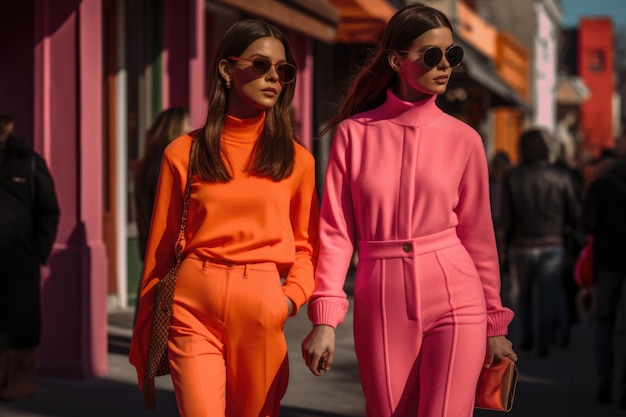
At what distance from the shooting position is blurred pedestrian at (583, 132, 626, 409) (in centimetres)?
880

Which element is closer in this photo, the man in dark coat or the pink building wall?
the man in dark coat

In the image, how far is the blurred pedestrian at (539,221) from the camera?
1097 cm

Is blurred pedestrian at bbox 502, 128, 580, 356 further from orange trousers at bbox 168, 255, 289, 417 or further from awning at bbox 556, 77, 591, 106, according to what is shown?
awning at bbox 556, 77, 591, 106

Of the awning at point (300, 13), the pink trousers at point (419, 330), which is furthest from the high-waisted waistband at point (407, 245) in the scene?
the awning at point (300, 13)

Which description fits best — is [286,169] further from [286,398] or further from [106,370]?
[106,370]

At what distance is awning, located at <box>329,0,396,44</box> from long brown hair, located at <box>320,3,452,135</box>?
1139 cm

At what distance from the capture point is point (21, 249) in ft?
27.4

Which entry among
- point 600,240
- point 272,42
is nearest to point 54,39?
point 600,240

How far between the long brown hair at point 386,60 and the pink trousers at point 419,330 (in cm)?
56

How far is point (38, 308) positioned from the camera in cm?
848

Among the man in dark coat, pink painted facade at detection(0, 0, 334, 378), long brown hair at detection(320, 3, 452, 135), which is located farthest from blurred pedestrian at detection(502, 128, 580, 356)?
long brown hair at detection(320, 3, 452, 135)

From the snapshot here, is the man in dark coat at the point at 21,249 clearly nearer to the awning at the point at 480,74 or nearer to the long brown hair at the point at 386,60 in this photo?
the long brown hair at the point at 386,60

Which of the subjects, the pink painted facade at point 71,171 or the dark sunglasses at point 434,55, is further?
the pink painted facade at point 71,171

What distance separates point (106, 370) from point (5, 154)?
73.2 inches
